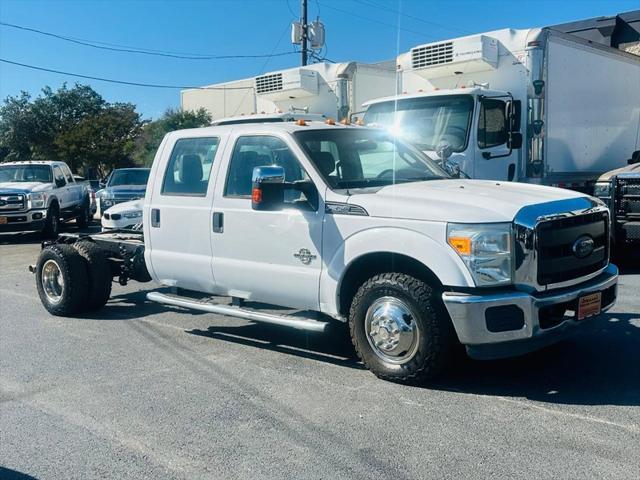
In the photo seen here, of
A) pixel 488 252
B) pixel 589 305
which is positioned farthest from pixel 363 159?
pixel 589 305

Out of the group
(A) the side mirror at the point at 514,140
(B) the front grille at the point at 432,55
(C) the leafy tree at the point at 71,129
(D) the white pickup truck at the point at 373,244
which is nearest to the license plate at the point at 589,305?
(D) the white pickup truck at the point at 373,244

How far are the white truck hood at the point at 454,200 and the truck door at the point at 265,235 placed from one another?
21.3 inches

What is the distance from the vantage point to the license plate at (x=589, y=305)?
4676mm

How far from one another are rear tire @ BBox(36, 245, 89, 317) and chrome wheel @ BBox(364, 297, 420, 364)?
3.85 metres

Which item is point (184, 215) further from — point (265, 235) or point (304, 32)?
point (304, 32)

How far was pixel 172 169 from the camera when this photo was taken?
651 centimetres

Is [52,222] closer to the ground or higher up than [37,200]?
closer to the ground

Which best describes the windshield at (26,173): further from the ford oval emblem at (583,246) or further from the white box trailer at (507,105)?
the ford oval emblem at (583,246)

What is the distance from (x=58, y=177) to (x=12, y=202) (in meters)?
1.96

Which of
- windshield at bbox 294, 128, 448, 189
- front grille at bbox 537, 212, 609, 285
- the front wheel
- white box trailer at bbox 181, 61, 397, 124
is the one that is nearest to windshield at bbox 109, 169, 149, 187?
white box trailer at bbox 181, 61, 397, 124

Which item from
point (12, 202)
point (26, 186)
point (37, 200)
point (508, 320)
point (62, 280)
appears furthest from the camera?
point (26, 186)

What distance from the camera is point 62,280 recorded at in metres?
7.41

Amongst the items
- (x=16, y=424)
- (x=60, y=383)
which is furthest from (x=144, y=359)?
(x=16, y=424)

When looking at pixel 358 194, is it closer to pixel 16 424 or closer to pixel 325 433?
pixel 325 433
